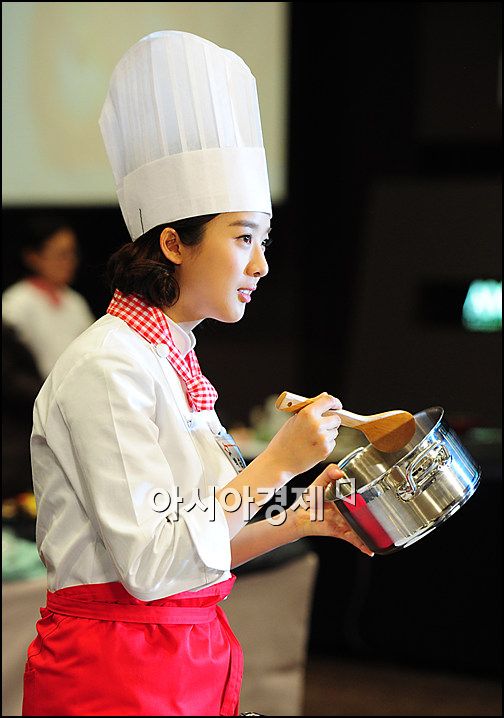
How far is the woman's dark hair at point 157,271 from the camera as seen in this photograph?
1295 mm

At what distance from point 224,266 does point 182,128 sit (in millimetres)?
185

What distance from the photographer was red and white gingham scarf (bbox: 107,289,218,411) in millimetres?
1280

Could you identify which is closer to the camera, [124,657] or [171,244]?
[124,657]

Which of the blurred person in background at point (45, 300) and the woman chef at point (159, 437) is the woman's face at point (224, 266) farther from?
the blurred person in background at point (45, 300)

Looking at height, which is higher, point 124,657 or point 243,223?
point 243,223

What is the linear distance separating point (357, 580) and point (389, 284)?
111 cm

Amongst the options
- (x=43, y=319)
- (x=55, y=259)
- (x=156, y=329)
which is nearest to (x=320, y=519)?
(x=156, y=329)

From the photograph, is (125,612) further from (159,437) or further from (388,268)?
(388,268)

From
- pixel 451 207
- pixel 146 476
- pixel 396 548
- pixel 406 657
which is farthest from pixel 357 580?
pixel 146 476

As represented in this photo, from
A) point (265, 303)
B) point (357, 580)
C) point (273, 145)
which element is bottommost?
point (357, 580)

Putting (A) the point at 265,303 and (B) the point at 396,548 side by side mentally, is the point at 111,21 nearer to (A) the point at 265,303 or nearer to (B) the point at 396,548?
(A) the point at 265,303

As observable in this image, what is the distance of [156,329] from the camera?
1286mm

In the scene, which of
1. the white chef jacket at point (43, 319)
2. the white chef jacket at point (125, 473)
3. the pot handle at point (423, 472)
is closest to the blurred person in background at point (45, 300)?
the white chef jacket at point (43, 319)

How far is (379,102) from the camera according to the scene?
160 inches
